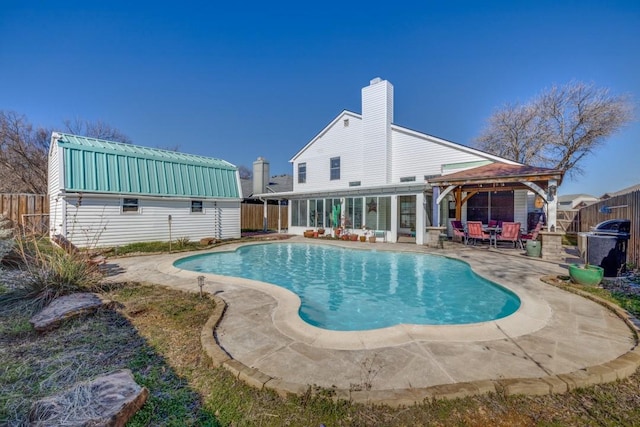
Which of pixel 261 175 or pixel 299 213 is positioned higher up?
pixel 261 175

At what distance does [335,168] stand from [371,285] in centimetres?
1192

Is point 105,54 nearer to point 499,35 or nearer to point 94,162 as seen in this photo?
point 94,162

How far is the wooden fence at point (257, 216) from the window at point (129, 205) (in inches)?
314

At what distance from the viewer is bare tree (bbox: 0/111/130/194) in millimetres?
19172

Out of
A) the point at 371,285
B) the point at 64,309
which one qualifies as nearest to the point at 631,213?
the point at 371,285

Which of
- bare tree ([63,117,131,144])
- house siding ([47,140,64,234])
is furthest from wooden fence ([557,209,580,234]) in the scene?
bare tree ([63,117,131,144])

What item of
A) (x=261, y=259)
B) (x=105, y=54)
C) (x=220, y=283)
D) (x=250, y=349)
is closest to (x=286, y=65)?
(x=105, y=54)

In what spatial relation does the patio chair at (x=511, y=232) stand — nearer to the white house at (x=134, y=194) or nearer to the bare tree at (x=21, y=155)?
the white house at (x=134, y=194)

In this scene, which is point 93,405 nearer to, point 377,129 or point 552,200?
point 552,200

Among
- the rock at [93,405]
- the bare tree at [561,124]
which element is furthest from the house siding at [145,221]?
the bare tree at [561,124]

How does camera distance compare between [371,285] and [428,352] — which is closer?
[428,352]

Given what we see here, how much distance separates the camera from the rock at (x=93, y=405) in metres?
1.82

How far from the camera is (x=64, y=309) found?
4.11 metres

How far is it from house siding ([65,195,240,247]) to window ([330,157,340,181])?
6443 mm
